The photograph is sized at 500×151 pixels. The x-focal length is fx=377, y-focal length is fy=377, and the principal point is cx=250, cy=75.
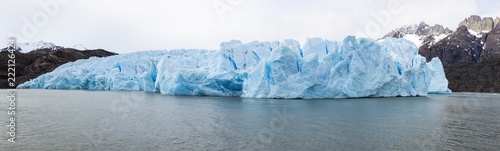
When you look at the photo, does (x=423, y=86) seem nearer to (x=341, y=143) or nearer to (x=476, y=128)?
(x=476, y=128)

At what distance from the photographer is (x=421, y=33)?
395 ft

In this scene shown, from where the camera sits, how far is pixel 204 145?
28.5 feet

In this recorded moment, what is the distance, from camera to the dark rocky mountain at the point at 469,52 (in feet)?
190

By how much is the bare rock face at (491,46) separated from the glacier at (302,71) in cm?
6571

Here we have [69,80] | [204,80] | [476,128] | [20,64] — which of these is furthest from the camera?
[20,64]

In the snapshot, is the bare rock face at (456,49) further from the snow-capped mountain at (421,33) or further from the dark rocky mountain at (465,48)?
the snow-capped mountain at (421,33)

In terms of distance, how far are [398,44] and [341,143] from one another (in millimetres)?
25392

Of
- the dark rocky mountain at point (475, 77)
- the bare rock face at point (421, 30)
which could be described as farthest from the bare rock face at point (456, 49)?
the dark rocky mountain at point (475, 77)

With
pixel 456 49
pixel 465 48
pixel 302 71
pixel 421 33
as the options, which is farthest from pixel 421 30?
pixel 302 71

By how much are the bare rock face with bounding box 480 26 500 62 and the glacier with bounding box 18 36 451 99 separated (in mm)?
65709

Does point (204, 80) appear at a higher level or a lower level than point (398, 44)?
lower

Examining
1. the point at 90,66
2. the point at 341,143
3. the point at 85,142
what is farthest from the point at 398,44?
the point at 90,66

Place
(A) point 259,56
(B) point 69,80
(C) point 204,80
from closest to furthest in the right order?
(C) point 204,80, (A) point 259,56, (B) point 69,80

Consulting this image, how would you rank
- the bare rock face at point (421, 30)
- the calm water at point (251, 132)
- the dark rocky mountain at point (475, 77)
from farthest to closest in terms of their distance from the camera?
the bare rock face at point (421, 30) < the dark rocky mountain at point (475, 77) < the calm water at point (251, 132)
